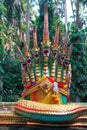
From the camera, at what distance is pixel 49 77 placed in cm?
812

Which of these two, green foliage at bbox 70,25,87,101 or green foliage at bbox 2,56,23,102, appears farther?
green foliage at bbox 2,56,23,102

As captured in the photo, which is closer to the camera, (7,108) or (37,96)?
(37,96)

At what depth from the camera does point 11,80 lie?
835 inches

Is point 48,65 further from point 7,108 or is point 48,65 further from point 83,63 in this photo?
point 83,63

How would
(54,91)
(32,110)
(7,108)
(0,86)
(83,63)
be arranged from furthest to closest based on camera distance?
(83,63) < (0,86) < (7,108) < (54,91) < (32,110)

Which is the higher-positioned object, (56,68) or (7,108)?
(56,68)

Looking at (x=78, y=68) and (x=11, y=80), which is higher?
(x=78, y=68)

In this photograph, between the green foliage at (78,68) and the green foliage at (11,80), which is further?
the green foliage at (11,80)

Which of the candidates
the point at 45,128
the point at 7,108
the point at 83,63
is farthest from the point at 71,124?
the point at 83,63

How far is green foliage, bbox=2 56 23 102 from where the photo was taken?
20100 mm

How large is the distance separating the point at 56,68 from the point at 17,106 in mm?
1306

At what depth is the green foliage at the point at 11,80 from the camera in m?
20.1

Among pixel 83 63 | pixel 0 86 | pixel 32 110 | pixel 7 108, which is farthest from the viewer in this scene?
pixel 83 63

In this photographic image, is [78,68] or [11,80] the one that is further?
[11,80]
